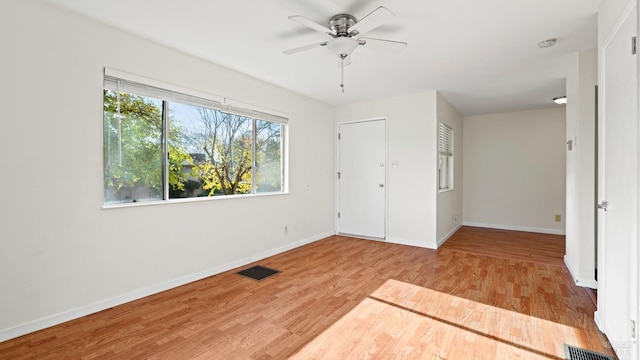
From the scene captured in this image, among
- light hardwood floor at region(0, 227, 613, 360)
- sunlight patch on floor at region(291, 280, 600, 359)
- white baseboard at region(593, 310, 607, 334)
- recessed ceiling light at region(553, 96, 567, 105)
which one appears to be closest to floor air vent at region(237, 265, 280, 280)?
light hardwood floor at region(0, 227, 613, 360)

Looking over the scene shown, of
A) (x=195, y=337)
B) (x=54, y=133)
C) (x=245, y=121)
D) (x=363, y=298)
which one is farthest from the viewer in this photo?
(x=245, y=121)

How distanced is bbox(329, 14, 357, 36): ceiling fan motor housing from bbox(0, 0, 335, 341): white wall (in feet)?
5.39

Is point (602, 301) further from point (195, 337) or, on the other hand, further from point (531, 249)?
point (195, 337)

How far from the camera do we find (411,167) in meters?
4.64

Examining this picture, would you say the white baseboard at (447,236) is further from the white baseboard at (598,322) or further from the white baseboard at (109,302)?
the white baseboard at (109,302)

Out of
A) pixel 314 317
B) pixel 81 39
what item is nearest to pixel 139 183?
pixel 81 39

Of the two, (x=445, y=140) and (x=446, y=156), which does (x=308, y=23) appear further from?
(x=446, y=156)

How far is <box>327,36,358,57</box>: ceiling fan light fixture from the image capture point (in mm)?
2354

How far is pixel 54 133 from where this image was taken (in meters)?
2.19

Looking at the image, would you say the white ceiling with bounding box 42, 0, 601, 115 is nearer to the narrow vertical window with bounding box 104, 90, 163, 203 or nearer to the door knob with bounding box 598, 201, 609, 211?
the narrow vertical window with bounding box 104, 90, 163, 203

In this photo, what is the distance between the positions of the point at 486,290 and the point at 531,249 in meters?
2.21

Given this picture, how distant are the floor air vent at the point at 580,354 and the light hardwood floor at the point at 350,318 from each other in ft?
0.18

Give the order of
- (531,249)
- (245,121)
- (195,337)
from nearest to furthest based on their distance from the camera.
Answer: (195,337) → (245,121) → (531,249)

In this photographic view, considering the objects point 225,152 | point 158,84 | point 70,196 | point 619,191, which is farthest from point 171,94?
point 619,191
